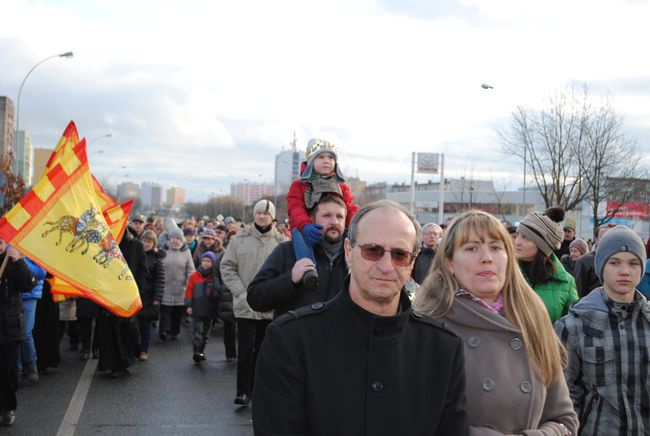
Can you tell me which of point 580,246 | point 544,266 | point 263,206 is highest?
point 263,206

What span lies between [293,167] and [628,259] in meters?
165

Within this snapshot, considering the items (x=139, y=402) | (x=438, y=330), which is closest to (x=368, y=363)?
(x=438, y=330)

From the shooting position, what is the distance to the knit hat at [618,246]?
4.30m

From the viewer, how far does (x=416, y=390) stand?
251 cm

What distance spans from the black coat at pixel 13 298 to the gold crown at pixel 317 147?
395cm

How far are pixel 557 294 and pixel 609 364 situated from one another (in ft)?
2.38

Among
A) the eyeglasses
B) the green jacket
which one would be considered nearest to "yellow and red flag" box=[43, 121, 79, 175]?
the green jacket

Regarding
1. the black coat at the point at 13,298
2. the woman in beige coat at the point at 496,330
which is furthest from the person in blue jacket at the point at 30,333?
the woman in beige coat at the point at 496,330

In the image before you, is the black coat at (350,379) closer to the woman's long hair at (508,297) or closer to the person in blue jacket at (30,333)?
the woman's long hair at (508,297)

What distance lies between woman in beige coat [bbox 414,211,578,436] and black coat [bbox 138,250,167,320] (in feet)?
28.6

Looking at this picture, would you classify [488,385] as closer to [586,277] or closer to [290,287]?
[290,287]

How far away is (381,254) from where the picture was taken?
260 cm

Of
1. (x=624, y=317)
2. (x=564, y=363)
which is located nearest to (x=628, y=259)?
(x=624, y=317)

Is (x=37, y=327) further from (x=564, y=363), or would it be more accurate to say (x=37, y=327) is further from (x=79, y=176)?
(x=564, y=363)
